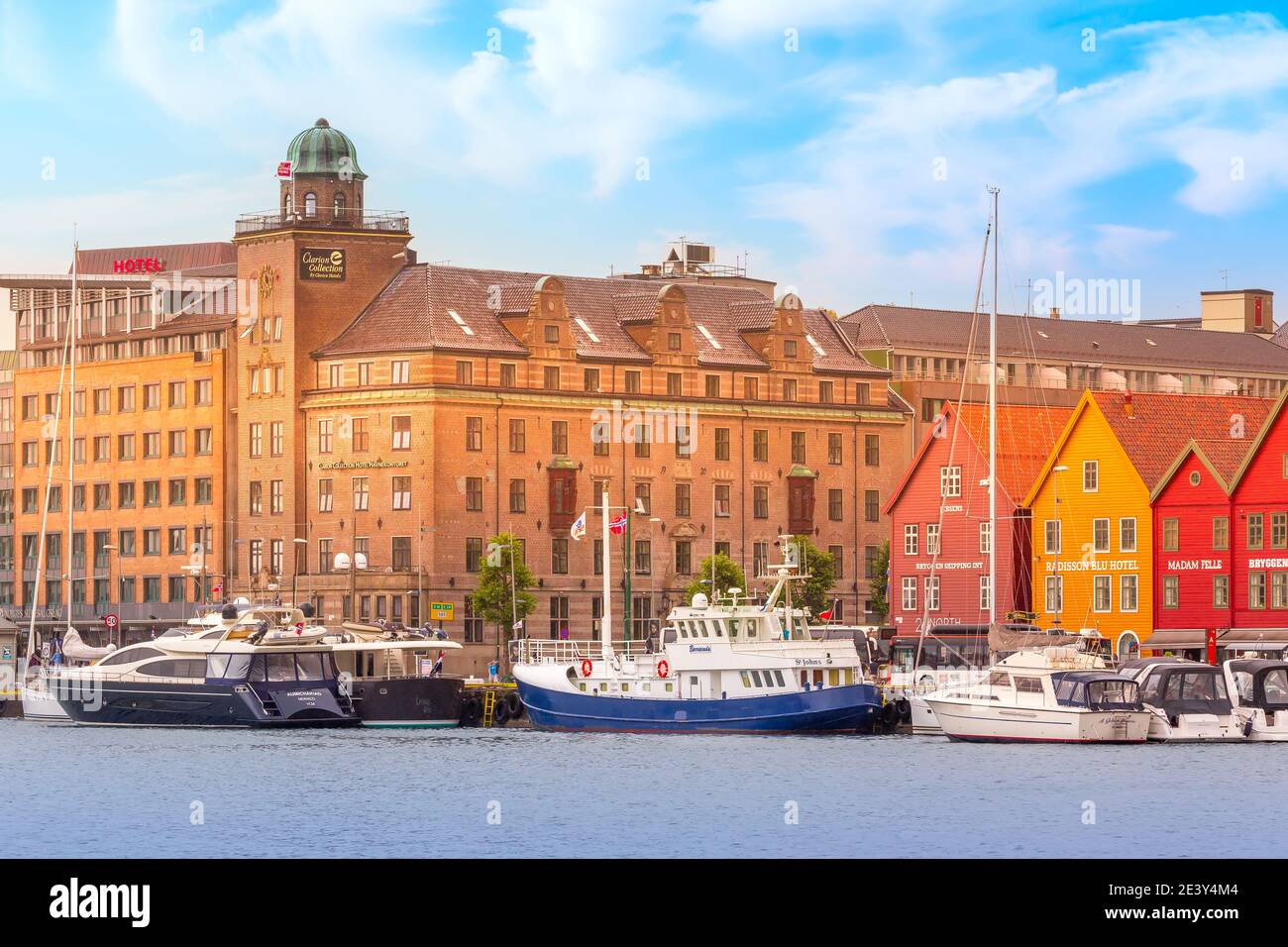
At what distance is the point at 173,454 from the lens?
155250 millimetres

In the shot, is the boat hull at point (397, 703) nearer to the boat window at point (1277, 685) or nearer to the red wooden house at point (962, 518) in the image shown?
the red wooden house at point (962, 518)

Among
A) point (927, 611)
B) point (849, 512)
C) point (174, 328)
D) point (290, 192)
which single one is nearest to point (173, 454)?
point (174, 328)

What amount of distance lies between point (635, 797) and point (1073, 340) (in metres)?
117

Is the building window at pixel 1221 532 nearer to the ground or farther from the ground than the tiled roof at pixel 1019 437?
nearer to the ground

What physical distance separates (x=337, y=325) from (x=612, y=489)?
58.5 ft

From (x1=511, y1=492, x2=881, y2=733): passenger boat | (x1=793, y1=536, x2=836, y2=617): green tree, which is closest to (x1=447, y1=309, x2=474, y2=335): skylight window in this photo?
(x1=793, y1=536, x2=836, y2=617): green tree

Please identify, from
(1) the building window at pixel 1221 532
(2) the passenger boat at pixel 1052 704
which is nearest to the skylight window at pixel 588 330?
(1) the building window at pixel 1221 532

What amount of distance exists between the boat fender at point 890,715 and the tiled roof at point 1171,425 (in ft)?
87.7

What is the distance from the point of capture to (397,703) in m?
103

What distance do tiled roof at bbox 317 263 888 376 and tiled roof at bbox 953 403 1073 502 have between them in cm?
2344

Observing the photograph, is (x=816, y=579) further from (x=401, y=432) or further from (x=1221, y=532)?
(x=1221, y=532)

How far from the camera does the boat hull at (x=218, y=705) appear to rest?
100688 mm
